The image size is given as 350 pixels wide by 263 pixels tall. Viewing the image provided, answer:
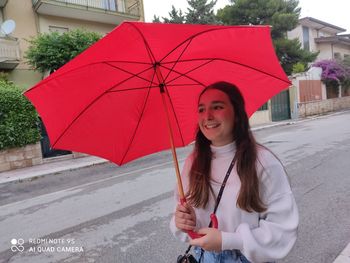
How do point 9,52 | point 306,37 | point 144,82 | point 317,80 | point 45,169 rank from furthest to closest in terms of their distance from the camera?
point 306,37, point 317,80, point 9,52, point 45,169, point 144,82

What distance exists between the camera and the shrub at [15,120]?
11766 mm

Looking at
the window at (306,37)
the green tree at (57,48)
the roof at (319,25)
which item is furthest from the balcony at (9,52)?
the window at (306,37)

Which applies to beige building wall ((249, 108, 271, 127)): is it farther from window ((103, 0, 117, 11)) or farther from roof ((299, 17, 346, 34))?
roof ((299, 17, 346, 34))

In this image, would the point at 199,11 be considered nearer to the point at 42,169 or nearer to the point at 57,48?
the point at 57,48

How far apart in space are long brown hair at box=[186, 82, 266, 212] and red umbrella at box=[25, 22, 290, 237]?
12 centimetres

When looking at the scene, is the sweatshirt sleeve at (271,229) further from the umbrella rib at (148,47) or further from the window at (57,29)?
the window at (57,29)

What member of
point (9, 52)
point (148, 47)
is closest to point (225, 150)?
point (148, 47)

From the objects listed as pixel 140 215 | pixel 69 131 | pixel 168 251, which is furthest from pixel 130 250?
pixel 69 131

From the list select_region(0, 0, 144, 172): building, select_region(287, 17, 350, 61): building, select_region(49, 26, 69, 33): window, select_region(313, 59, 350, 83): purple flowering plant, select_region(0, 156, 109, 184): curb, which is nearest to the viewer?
select_region(0, 156, 109, 184): curb

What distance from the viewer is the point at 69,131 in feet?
6.76

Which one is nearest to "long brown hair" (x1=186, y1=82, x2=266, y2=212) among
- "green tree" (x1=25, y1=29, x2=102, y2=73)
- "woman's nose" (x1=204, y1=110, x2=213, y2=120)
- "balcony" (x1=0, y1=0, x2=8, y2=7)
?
"woman's nose" (x1=204, y1=110, x2=213, y2=120)

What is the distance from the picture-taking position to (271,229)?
1.47 metres

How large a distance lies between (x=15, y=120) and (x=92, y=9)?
9664 millimetres

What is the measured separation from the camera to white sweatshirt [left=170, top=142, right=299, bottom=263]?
147 centimetres
